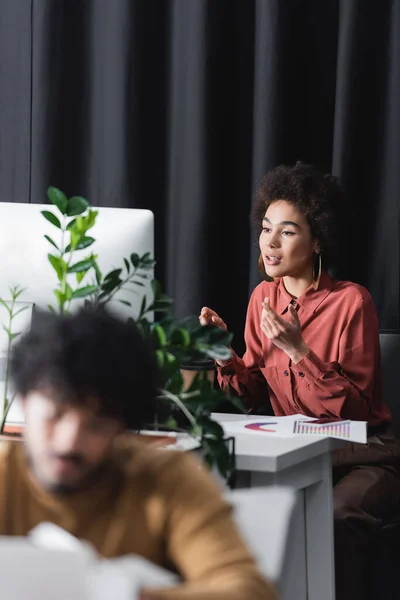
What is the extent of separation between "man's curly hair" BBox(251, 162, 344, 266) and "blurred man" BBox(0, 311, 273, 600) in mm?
1651

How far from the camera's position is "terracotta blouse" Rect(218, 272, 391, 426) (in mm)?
2205

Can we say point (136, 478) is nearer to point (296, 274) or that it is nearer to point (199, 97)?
point (296, 274)

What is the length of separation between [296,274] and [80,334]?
5.47 ft

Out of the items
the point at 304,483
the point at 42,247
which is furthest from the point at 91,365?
the point at 304,483

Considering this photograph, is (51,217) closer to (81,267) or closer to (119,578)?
(81,267)

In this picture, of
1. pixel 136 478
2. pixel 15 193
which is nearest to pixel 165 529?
pixel 136 478

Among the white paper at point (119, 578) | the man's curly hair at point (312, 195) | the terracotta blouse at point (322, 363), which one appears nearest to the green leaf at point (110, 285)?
the white paper at point (119, 578)

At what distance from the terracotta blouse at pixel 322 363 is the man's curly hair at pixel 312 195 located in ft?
0.35

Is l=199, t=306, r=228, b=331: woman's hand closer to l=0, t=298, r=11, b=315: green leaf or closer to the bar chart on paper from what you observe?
the bar chart on paper

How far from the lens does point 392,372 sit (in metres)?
2.42

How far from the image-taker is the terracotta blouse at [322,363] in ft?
7.23

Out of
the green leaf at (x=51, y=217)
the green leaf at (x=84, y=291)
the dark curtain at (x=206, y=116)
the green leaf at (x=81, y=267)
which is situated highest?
the dark curtain at (x=206, y=116)

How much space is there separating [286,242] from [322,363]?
369 mm

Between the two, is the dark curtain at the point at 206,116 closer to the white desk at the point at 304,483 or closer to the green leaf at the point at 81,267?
the white desk at the point at 304,483
